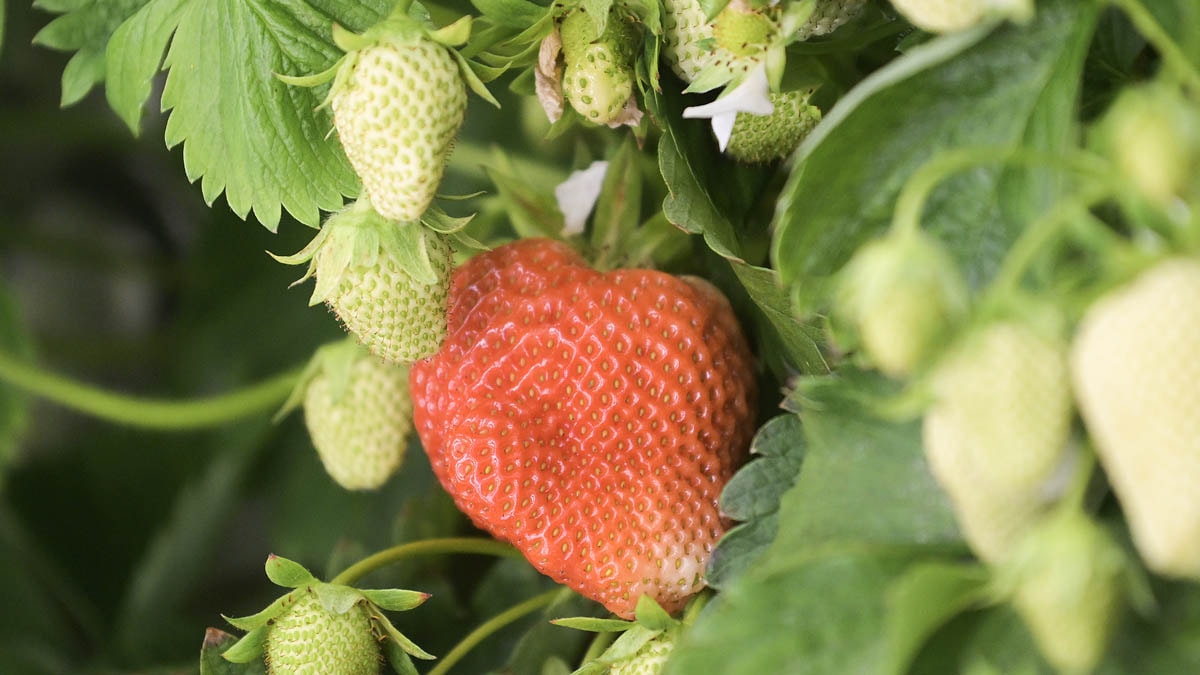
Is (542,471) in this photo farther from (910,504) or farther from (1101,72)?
(1101,72)

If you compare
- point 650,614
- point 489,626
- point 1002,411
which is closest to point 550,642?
point 489,626

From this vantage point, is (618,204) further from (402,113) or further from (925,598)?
(925,598)

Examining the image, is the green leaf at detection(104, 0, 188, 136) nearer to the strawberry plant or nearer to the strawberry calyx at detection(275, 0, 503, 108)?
the strawberry plant

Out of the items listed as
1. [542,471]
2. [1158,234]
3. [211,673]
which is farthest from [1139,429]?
[211,673]

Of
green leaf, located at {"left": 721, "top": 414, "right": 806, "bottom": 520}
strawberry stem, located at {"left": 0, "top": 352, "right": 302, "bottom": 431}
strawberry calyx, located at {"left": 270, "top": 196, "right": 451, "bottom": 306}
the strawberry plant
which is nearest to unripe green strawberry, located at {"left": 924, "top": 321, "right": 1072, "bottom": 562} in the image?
the strawberry plant

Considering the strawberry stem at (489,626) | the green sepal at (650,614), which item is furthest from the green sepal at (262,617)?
the green sepal at (650,614)

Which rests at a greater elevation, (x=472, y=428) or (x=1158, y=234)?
(x=1158, y=234)
